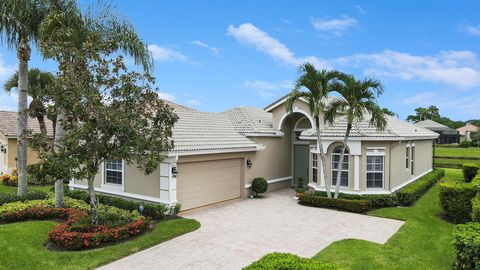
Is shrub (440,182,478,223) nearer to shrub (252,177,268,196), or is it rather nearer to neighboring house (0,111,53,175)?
shrub (252,177,268,196)

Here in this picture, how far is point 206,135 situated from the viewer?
54.6ft

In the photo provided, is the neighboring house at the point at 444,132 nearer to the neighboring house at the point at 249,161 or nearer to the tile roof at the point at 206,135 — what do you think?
the neighboring house at the point at 249,161

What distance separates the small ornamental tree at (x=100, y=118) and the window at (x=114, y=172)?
4.57m

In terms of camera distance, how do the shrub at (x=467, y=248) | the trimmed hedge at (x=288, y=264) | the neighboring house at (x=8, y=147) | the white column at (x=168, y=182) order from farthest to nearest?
the neighboring house at (x=8, y=147) → the white column at (x=168, y=182) → the shrub at (x=467, y=248) → the trimmed hedge at (x=288, y=264)

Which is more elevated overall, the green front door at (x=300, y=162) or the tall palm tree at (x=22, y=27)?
the tall palm tree at (x=22, y=27)

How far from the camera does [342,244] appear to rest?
33.7 ft

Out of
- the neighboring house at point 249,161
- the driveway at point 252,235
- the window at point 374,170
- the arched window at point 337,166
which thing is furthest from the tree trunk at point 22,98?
the window at point 374,170

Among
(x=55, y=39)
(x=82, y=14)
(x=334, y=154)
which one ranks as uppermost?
(x=82, y=14)

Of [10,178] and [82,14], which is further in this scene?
[10,178]

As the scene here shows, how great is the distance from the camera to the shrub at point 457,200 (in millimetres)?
12727

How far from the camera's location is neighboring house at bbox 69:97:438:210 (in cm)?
1430

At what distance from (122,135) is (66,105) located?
1.78m

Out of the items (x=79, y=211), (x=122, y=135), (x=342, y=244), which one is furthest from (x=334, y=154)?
(x=79, y=211)

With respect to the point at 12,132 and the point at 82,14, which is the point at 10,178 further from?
the point at 82,14
